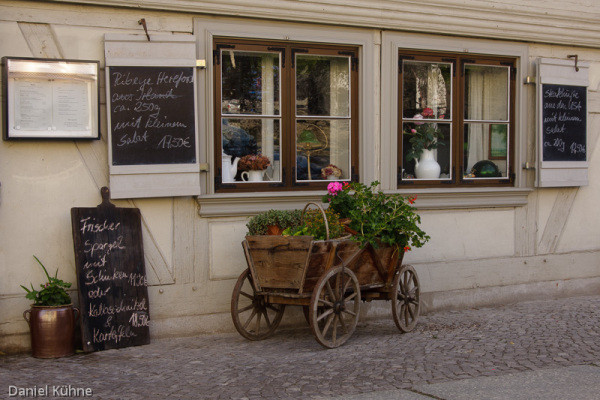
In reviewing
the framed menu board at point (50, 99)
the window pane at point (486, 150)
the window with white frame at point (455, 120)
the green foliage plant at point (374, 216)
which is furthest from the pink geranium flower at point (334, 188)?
the window pane at point (486, 150)

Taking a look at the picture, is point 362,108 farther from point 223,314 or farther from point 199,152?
point 223,314

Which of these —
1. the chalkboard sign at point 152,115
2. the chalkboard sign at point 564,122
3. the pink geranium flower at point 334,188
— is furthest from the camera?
the chalkboard sign at point 564,122

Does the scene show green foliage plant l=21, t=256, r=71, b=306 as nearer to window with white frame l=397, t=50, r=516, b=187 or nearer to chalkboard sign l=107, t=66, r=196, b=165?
chalkboard sign l=107, t=66, r=196, b=165

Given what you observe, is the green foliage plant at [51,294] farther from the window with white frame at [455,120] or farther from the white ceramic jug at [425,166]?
the white ceramic jug at [425,166]

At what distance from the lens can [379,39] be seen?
743 centimetres


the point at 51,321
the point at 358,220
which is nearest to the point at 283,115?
the point at 358,220

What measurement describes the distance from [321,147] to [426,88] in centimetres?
143

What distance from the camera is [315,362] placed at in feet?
18.5

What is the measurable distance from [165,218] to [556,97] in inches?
183

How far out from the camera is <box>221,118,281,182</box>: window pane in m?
6.93

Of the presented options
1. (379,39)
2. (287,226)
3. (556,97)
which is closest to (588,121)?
(556,97)

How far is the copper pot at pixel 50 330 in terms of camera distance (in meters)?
5.69

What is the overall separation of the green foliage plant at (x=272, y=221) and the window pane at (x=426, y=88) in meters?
2.10

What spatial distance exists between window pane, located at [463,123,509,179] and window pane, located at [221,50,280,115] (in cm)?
237
